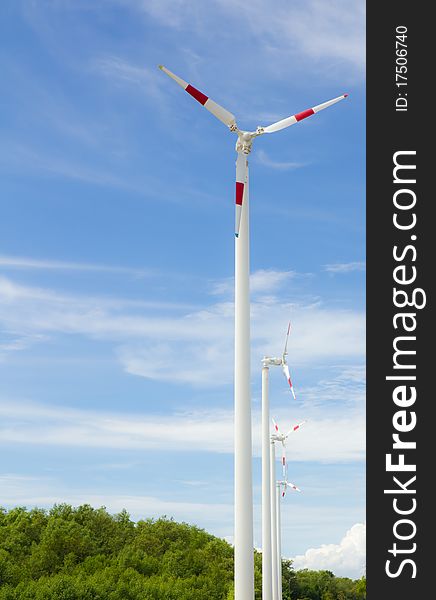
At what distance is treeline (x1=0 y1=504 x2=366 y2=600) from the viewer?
7300 centimetres

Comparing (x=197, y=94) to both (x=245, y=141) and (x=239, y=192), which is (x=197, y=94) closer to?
(x=245, y=141)

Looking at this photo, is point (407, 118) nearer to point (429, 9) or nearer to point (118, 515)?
point (429, 9)

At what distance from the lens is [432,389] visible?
17.9 metres

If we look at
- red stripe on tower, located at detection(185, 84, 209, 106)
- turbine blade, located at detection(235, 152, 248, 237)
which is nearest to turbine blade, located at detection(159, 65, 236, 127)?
red stripe on tower, located at detection(185, 84, 209, 106)

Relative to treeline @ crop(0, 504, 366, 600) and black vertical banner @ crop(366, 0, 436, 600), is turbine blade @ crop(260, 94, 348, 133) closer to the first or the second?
black vertical banner @ crop(366, 0, 436, 600)

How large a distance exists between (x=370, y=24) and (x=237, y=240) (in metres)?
6.12

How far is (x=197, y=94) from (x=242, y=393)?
8534 mm

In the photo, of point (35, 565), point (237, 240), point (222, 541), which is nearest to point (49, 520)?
point (35, 565)

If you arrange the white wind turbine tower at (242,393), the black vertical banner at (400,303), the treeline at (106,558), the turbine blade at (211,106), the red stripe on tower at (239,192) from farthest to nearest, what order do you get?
the treeline at (106,558)
the turbine blade at (211,106)
the red stripe on tower at (239,192)
the white wind turbine tower at (242,393)
the black vertical banner at (400,303)

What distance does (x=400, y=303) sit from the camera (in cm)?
1830

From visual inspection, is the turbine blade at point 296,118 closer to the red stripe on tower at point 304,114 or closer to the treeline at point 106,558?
the red stripe on tower at point 304,114

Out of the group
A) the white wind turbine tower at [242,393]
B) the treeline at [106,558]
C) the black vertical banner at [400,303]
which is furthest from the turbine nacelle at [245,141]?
the treeline at [106,558]

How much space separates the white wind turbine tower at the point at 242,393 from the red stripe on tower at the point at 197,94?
0.64 metres

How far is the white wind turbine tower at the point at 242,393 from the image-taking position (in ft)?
61.4
